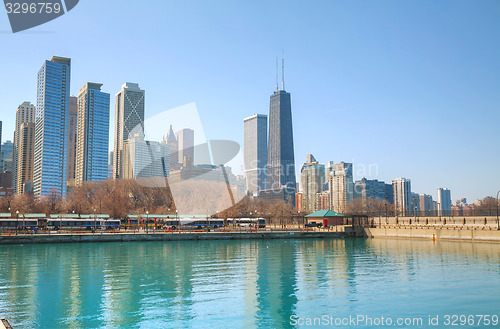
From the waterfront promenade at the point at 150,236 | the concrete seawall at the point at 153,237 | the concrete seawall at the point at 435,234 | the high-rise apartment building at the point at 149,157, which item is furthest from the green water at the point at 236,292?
the high-rise apartment building at the point at 149,157

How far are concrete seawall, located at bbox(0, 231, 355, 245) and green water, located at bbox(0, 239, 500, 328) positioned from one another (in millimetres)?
29584

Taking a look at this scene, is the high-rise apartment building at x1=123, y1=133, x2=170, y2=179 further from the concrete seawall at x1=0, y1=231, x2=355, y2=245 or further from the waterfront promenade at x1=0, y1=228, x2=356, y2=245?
the concrete seawall at x1=0, y1=231, x2=355, y2=245

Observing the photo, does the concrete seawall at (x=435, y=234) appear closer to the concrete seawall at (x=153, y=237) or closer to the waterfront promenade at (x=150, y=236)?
the waterfront promenade at (x=150, y=236)

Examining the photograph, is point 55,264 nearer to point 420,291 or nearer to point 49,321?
point 49,321

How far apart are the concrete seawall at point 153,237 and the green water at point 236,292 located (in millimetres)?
29584

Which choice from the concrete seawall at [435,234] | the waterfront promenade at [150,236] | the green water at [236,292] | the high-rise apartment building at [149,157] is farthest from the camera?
the high-rise apartment building at [149,157]

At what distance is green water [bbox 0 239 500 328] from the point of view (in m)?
19.7

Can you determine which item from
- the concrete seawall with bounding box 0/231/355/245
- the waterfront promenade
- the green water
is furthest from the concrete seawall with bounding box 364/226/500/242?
the green water

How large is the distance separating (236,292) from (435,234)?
55.3 meters

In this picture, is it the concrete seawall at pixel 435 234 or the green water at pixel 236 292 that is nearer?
the green water at pixel 236 292

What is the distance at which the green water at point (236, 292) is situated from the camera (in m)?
19.7

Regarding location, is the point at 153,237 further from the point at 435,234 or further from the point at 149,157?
the point at 149,157

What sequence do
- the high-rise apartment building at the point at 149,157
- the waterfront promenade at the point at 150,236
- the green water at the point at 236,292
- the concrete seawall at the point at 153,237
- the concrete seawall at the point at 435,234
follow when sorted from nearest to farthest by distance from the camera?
the green water at the point at 236,292 < the concrete seawall at the point at 435,234 < the concrete seawall at the point at 153,237 < the waterfront promenade at the point at 150,236 < the high-rise apartment building at the point at 149,157

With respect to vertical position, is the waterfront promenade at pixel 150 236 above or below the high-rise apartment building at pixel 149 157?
below
